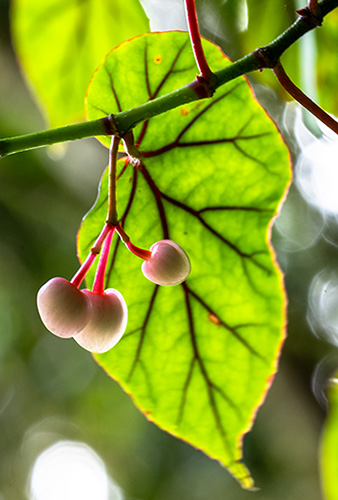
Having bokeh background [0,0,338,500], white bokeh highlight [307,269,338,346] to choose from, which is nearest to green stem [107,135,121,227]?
bokeh background [0,0,338,500]

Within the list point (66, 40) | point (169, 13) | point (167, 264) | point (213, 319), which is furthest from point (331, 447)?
point (169, 13)

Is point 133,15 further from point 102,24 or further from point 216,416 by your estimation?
point 216,416

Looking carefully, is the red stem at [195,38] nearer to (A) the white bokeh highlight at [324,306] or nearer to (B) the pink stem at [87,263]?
(B) the pink stem at [87,263]

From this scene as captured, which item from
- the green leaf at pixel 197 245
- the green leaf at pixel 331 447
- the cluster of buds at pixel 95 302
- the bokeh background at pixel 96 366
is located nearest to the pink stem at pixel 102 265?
the cluster of buds at pixel 95 302

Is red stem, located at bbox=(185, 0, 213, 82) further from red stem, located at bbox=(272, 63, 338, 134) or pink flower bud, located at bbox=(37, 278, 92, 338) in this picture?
pink flower bud, located at bbox=(37, 278, 92, 338)

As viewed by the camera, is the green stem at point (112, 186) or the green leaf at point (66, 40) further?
the green leaf at point (66, 40)

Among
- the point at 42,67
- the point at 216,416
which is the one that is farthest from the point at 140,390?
the point at 42,67
